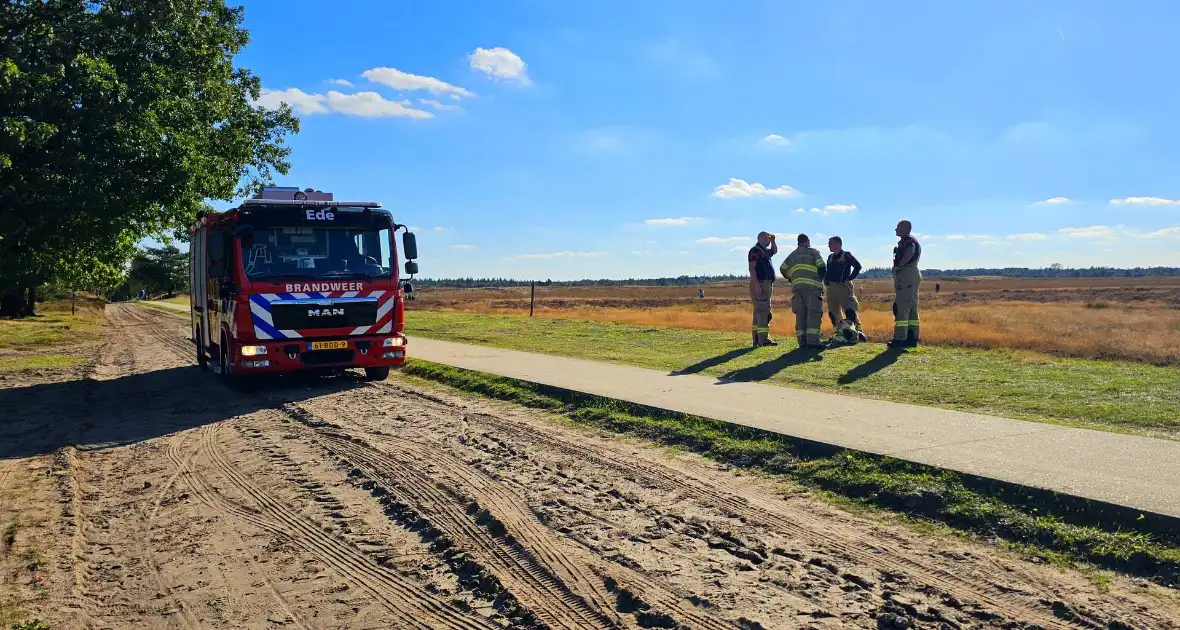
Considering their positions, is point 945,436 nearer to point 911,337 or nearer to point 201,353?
point 911,337

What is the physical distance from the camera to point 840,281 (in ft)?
47.9

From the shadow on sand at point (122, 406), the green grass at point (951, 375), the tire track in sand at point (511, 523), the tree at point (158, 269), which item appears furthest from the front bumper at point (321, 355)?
the tree at point (158, 269)

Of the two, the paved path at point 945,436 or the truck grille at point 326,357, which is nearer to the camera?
the paved path at point 945,436

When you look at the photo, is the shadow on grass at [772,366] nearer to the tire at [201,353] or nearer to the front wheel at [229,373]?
the front wheel at [229,373]

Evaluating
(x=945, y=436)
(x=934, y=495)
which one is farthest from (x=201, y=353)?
(x=934, y=495)

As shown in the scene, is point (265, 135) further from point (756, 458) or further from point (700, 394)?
point (756, 458)

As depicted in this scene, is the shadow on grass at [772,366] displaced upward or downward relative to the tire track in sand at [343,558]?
upward

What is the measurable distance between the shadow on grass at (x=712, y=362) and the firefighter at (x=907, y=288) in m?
2.49

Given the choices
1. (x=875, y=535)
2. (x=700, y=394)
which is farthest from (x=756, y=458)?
(x=700, y=394)

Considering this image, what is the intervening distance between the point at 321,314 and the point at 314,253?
960 millimetres

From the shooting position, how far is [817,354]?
13.3m

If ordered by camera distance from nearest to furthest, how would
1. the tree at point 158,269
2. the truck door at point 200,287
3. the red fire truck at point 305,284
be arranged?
the red fire truck at point 305,284
the truck door at point 200,287
the tree at point 158,269

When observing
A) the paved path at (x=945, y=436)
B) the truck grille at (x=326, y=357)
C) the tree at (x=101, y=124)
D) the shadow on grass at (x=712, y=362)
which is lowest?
the paved path at (x=945, y=436)

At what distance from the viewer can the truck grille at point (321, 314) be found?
11727 mm
